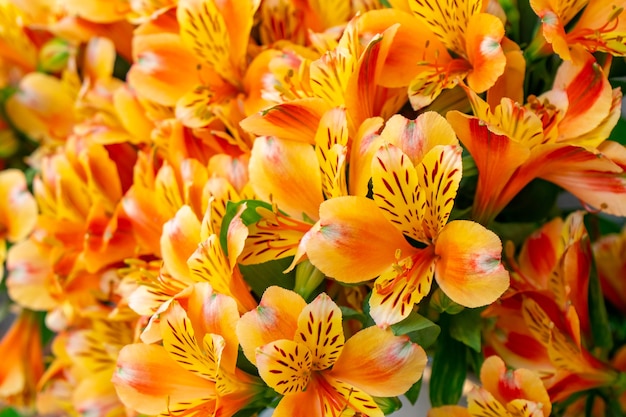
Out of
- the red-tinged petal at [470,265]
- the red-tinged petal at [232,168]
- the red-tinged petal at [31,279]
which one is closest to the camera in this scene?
the red-tinged petal at [470,265]

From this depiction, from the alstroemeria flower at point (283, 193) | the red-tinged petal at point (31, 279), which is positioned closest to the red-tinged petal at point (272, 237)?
the alstroemeria flower at point (283, 193)

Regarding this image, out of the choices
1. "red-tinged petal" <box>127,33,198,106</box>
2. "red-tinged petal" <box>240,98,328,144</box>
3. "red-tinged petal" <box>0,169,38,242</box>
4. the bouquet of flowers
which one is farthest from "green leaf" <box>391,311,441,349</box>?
"red-tinged petal" <box>0,169,38,242</box>

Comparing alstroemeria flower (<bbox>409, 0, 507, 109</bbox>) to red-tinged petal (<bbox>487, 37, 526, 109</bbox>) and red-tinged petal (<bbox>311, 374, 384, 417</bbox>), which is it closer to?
red-tinged petal (<bbox>487, 37, 526, 109</bbox>)

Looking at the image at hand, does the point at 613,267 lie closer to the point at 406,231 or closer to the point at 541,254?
the point at 541,254

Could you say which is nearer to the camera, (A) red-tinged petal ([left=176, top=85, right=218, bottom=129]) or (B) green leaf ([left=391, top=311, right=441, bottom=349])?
(B) green leaf ([left=391, top=311, right=441, bottom=349])

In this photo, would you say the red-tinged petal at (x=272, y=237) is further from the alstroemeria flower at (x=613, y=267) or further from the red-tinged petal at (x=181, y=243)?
the alstroemeria flower at (x=613, y=267)

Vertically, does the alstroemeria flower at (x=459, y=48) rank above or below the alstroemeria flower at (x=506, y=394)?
above

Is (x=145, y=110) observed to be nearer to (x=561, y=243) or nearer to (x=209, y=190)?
(x=209, y=190)
